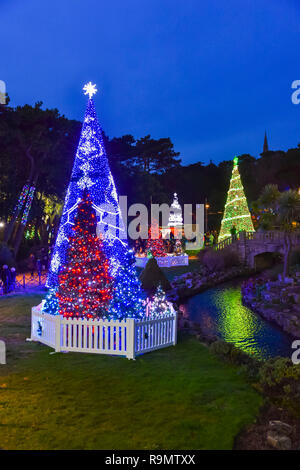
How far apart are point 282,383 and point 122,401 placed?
2.70 meters

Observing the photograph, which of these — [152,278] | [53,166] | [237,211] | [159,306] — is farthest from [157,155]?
[159,306]

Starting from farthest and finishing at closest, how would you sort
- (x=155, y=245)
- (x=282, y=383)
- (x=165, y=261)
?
(x=155, y=245) → (x=165, y=261) → (x=282, y=383)

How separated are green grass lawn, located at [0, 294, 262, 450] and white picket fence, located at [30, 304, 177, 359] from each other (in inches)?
7.9

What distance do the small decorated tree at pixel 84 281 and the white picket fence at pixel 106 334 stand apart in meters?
0.45

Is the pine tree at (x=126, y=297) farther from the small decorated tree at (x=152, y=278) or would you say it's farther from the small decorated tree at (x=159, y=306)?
the small decorated tree at (x=152, y=278)

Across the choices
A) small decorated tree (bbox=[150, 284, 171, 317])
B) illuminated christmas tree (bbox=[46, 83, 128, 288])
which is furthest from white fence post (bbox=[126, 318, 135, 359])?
illuminated christmas tree (bbox=[46, 83, 128, 288])

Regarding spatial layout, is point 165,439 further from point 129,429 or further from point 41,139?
point 41,139

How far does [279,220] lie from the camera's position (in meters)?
20.0

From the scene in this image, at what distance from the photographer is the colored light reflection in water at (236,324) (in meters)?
10.4

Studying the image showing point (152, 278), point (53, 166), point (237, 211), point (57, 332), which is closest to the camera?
point (57, 332)

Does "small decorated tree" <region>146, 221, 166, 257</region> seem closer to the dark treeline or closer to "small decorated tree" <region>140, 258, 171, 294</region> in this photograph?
the dark treeline

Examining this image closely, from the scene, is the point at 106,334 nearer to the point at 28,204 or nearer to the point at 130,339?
the point at 130,339

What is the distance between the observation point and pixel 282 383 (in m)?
6.27
